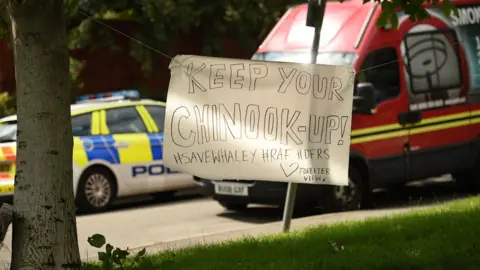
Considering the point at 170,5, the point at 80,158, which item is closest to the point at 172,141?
the point at 80,158

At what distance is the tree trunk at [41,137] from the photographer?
6.02m

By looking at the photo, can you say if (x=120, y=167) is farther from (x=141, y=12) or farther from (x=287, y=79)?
(x=141, y=12)

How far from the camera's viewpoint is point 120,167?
42.9ft

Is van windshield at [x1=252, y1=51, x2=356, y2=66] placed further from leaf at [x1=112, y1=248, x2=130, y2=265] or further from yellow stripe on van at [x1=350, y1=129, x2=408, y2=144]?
leaf at [x1=112, y1=248, x2=130, y2=265]

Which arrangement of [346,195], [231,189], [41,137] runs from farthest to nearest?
[346,195], [231,189], [41,137]

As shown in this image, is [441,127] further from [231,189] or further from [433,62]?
[231,189]

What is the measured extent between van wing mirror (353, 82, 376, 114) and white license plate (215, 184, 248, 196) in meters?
1.68

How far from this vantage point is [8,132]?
12.7 m

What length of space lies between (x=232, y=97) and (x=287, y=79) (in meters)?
0.53

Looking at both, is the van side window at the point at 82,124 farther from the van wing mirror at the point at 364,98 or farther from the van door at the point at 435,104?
the van door at the point at 435,104

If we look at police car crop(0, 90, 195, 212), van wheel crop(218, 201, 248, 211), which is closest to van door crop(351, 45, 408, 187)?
van wheel crop(218, 201, 248, 211)

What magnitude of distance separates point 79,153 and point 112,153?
0.55m

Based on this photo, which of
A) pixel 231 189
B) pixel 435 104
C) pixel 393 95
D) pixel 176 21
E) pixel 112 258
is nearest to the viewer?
pixel 112 258

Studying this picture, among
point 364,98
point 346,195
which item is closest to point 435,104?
point 364,98
